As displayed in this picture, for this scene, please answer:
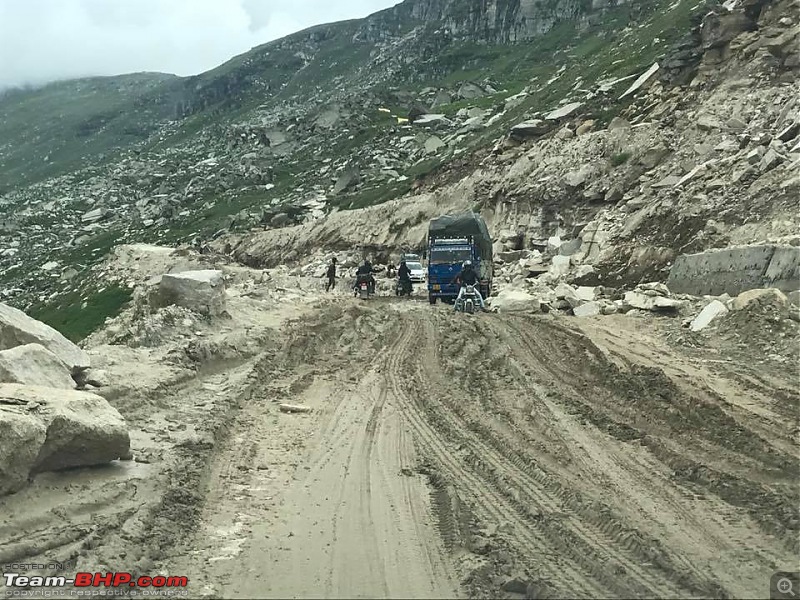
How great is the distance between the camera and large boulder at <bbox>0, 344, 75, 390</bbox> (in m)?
6.77

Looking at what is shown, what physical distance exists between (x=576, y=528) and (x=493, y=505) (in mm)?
771

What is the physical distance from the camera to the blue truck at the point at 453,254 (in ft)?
82.7

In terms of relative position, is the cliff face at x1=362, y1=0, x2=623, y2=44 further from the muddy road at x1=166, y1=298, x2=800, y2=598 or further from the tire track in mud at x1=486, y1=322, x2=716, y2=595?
the tire track in mud at x1=486, y1=322, x2=716, y2=595

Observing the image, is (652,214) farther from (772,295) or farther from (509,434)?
(509,434)

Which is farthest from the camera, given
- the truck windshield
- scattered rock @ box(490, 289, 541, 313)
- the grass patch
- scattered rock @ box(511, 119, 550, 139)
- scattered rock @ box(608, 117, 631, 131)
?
the grass patch

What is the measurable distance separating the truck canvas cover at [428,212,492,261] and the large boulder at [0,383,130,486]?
69.0 feet

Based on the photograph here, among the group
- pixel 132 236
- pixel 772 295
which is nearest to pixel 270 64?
pixel 132 236

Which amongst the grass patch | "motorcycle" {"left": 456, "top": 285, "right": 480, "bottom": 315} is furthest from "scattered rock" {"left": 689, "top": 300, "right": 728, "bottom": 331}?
the grass patch

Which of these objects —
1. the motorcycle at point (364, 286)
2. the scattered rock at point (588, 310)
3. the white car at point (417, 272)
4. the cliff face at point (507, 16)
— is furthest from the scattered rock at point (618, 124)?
the cliff face at point (507, 16)

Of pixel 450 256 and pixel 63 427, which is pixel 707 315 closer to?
pixel 63 427

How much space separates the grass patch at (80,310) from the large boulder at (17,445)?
35.1 m

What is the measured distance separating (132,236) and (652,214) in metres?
64.4

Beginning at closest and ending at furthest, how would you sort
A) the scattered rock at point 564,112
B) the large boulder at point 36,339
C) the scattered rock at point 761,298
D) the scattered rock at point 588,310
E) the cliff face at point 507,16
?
the large boulder at point 36,339 → the scattered rock at point 761,298 → the scattered rock at point 588,310 → the scattered rock at point 564,112 → the cliff face at point 507,16

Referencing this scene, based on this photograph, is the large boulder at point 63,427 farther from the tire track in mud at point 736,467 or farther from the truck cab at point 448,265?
the truck cab at point 448,265
